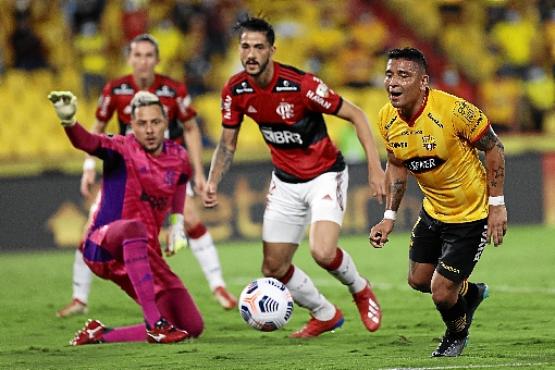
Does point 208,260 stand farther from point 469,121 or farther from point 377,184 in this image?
point 469,121

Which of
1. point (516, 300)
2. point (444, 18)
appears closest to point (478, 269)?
point (516, 300)

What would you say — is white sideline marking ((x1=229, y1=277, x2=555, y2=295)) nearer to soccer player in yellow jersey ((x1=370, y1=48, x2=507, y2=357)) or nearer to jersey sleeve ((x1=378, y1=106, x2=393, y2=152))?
soccer player in yellow jersey ((x1=370, y1=48, x2=507, y2=357))

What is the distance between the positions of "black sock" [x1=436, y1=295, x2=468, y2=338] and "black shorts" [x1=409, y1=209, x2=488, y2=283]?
202mm

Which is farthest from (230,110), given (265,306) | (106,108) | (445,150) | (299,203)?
(445,150)

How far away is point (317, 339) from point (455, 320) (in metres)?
1.53

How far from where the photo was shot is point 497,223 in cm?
645

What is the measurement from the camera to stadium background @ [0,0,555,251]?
55.2 ft

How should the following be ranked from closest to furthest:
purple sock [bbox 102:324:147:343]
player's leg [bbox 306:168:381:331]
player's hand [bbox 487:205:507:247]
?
1. player's hand [bbox 487:205:507:247]
2. purple sock [bbox 102:324:147:343]
3. player's leg [bbox 306:168:381:331]

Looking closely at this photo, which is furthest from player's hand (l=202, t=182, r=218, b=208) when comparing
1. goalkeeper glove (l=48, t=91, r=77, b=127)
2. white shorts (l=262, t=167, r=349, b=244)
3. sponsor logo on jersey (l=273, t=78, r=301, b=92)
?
goalkeeper glove (l=48, t=91, r=77, b=127)

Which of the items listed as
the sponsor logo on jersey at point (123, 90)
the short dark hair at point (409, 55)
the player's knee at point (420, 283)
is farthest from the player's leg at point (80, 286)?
the short dark hair at point (409, 55)

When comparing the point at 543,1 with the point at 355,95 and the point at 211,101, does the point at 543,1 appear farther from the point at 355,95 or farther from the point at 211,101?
the point at 211,101

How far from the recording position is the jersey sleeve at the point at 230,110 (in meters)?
8.45

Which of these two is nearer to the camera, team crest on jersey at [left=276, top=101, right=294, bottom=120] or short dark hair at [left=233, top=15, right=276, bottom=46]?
short dark hair at [left=233, top=15, right=276, bottom=46]

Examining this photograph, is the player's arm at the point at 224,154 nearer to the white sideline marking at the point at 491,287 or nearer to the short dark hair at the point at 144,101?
the short dark hair at the point at 144,101
